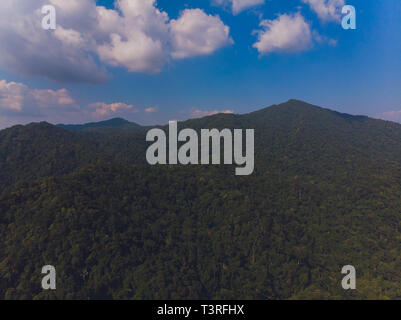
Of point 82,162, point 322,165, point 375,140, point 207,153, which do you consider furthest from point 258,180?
point 375,140

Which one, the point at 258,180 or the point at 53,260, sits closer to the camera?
the point at 53,260

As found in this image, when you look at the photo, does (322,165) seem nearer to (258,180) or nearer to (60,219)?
(258,180)

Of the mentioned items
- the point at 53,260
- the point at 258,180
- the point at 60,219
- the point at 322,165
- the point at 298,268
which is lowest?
the point at 298,268

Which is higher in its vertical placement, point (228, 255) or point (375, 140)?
point (375, 140)
